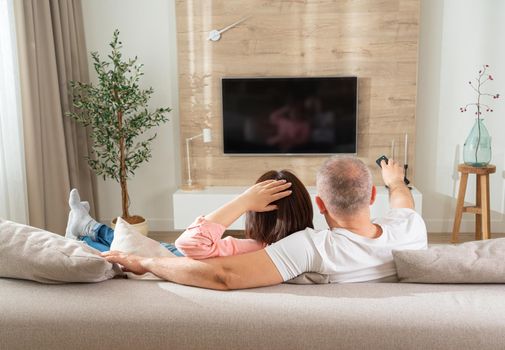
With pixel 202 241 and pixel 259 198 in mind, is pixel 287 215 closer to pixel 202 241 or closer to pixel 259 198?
pixel 259 198

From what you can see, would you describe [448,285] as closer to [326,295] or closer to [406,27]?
[326,295]

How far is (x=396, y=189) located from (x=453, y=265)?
A: 1.68 feet

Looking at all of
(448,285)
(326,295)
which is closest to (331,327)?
(326,295)

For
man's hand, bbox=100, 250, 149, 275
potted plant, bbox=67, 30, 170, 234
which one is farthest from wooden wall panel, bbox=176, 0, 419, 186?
man's hand, bbox=100, 250, 149, 275

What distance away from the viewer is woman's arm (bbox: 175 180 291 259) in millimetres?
1602

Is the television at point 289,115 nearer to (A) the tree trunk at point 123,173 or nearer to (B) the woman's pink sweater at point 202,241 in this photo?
(A) the tree trunk at point 123,173

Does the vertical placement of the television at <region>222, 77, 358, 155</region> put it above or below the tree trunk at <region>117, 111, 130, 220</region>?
above

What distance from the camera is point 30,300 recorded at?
142 centimetres

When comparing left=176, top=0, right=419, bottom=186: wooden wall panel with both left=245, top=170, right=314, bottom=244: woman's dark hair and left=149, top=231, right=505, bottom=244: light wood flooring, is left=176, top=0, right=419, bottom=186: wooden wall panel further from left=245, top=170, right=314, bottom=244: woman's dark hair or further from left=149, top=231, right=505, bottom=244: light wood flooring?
left=245, top=170, right=314, bottom=244: woman's dark hair

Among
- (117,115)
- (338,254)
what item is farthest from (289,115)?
(338,254)

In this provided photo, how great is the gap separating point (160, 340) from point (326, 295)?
44 cm

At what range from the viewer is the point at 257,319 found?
1.35 metres

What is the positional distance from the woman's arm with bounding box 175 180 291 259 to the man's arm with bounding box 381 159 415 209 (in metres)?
0.51

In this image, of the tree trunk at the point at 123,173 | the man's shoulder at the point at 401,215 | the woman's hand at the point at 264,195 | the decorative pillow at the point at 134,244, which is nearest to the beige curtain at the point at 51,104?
the tree trunk at the point at 123,173
